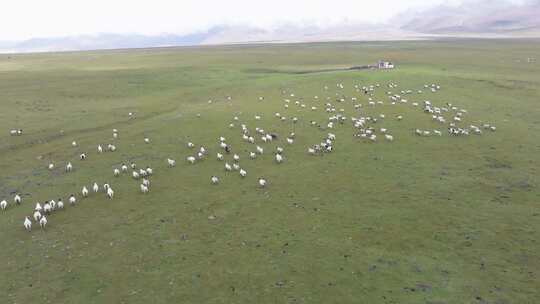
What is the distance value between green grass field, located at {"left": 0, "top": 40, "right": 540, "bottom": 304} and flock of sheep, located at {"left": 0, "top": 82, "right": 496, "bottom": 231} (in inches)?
26.6

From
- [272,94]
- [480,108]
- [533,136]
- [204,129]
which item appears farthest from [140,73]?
[533,136]

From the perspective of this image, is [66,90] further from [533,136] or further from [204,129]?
[533,136]

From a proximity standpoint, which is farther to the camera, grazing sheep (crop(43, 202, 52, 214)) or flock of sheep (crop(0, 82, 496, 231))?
flock of sheep (crop(0, 82, 496, 231))

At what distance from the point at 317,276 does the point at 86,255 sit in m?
13.1

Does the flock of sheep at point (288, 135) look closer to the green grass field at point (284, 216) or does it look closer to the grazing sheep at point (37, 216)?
the grazing sheep at point (37, 216)

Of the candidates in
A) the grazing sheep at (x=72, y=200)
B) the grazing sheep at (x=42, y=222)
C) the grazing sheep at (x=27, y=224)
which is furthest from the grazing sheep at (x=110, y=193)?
the grazing sheep at (x=27, y=224)

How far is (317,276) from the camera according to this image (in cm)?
2120

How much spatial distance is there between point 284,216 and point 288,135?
1895cm

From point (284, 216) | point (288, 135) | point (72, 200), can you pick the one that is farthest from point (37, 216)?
point (288, 135)

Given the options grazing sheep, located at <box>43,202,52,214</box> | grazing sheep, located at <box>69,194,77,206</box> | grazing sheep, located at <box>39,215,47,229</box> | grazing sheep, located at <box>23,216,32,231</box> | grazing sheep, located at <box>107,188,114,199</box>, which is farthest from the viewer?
grazing sheep, located at <box>107,188,114,199</box>

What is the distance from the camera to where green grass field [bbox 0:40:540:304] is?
20.6 meters

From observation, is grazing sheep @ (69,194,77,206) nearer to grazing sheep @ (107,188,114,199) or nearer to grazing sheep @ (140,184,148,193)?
grazing sheep @ (107,188,114,199)

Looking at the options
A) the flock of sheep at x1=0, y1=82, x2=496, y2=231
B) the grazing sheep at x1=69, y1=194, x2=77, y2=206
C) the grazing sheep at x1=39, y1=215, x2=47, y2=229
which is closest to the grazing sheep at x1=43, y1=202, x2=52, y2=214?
the flock of sheep at x1=0, y1=82, x2=496, y2=231

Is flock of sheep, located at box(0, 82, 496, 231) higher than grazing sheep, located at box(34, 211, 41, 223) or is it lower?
higher
